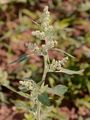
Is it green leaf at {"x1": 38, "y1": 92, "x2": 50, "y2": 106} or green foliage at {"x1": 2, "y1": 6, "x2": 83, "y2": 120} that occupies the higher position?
green foliage at {"x1": 2, "y1": 6, "x2": 83, "y2": 120}

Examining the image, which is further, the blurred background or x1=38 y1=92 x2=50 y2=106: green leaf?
the blurred background

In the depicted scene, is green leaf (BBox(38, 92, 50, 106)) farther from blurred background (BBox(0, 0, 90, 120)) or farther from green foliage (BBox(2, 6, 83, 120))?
blurred background (BBox(0, 0, 90, 120))

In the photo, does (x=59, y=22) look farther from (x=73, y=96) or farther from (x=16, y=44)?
(x=73, y=96)

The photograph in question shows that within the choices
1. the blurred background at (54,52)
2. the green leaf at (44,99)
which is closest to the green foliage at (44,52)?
the green leaf at (44,99)

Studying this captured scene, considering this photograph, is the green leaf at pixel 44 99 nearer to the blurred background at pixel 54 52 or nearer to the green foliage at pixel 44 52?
the green foliage at pixel 44 52

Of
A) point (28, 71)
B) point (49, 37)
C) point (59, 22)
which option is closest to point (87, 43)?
point (59, 22)

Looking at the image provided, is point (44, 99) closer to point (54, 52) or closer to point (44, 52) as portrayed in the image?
point (44, 52)

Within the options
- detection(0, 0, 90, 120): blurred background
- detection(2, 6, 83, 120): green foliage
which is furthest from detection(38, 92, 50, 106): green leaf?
detection(0, 0, 90, 120): blurred background

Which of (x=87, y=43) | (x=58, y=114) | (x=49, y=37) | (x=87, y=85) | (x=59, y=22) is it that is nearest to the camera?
(x=49, y=37)
